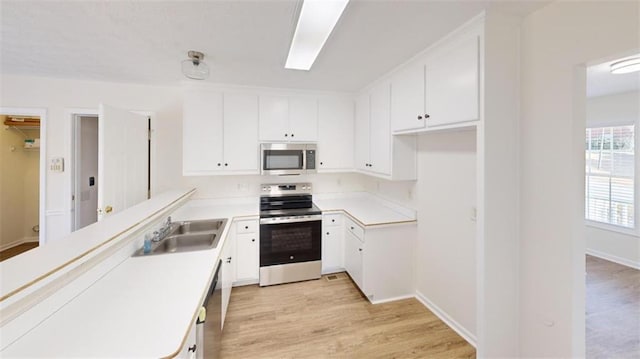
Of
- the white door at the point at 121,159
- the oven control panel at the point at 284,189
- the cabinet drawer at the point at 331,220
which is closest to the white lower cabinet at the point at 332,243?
the cabinet drawer at the point at 331,220

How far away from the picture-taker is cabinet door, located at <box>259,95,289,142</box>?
3.05 meters

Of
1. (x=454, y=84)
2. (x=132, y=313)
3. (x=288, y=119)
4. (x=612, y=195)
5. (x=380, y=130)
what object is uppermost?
(x=288, y=119)

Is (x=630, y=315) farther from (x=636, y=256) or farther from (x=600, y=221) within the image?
(x=600, y=221)

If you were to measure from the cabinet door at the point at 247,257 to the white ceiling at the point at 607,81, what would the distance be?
13.4ft

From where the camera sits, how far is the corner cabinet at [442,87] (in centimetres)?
158

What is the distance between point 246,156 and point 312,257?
1530 mm

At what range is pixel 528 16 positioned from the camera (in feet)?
5.04

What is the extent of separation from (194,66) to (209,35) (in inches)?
15.2

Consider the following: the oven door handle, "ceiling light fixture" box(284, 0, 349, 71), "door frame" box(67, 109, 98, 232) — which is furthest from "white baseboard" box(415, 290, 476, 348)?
"door frame" box(67, 109, 98, 232)

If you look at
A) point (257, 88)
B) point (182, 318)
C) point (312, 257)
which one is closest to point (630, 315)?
point (312, 257)

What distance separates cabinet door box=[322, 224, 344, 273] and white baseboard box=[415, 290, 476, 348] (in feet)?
3.24

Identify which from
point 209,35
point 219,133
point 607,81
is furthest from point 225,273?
point 607,81

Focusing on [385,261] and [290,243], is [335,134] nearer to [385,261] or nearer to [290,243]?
[290,243]

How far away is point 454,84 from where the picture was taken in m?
1.71
